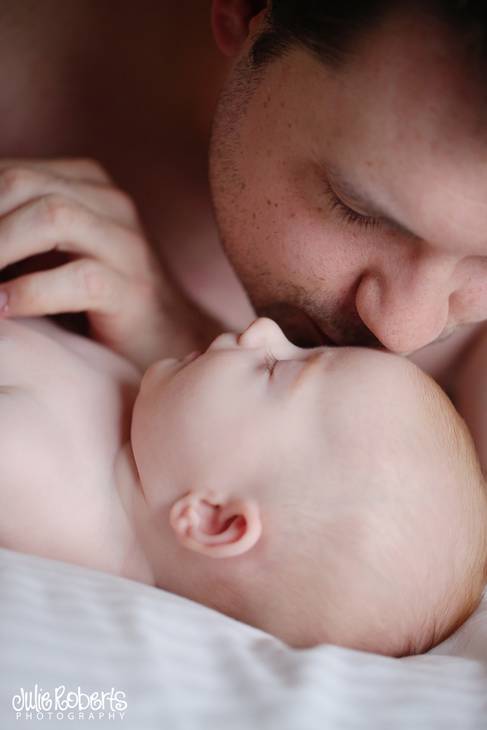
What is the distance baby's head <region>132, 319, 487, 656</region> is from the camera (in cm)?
100

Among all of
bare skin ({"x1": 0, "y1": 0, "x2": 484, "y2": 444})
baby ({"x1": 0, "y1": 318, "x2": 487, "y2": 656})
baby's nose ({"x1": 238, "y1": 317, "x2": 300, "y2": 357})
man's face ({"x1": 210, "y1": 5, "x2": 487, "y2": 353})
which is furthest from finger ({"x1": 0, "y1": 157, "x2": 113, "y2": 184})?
baby's nose ({"x1": 238, "y1": 317, "x2": 300, "y2": 357})

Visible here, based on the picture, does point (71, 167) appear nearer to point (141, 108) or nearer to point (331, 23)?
point (141, 108)

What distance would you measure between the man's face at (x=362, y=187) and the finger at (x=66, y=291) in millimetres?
217

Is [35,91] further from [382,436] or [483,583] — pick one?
[483,583]

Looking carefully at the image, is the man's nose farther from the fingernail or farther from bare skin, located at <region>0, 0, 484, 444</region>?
the fingernail

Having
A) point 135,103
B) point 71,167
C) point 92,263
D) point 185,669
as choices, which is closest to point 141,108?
point 135,103

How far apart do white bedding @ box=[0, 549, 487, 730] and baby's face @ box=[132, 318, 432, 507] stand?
189mm

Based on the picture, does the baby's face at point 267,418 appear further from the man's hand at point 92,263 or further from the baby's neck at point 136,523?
the man's hand at point 92,263

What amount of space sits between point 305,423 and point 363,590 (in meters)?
0.21

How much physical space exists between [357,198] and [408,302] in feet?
0.51

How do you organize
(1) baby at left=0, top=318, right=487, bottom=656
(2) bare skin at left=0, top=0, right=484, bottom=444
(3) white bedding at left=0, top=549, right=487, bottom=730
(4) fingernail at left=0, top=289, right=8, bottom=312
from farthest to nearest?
1. (2) bare skin at left=0, top=0, right=484, bottom=444
2. (4) fingernail at left=0, top=289, right=8, bottom=312
3. (1) baby at left=0, top=318, right=487, bottom=656
4. (3) white bedding at left=0, top=549, right=487, bottom=730

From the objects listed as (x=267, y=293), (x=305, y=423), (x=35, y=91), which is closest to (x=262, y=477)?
(x=305, y=423)

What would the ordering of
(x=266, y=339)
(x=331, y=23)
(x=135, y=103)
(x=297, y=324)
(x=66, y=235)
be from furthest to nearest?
1. (x=135, y=103)
2. (x=297, y=324)
3. (x=66, y=235)
4. (x=266, y=339)
5. (x=331, y=23)

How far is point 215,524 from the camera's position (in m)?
1.05
